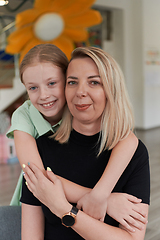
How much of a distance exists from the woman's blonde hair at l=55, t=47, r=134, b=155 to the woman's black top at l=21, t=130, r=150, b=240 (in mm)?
63

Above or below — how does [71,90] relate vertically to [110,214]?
above

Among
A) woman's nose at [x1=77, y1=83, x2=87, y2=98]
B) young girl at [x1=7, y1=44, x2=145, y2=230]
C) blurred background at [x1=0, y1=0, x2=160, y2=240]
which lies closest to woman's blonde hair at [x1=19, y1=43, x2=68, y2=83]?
young girl at [x1=7, y1=44, x2=145, y2=230]

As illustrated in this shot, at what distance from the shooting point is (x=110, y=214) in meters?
0.97

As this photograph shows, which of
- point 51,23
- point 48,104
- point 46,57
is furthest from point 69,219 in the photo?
point 51,23

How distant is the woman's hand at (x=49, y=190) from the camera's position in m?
0.91

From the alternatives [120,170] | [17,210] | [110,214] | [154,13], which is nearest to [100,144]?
[120,170]

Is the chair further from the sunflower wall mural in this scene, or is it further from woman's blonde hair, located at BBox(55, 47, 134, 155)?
the sunflower wall mural

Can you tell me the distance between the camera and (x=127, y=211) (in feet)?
3.11

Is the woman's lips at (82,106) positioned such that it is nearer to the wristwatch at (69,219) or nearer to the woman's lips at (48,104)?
the woman's lips at (48,104)

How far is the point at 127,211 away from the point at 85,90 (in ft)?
1.39

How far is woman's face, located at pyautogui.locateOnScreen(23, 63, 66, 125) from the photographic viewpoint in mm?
1120

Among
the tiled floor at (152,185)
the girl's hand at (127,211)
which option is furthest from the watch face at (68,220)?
the tiled floor at (152,185)

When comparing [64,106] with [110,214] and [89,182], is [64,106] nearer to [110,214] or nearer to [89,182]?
[89,182]

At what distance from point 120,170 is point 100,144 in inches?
5.1
